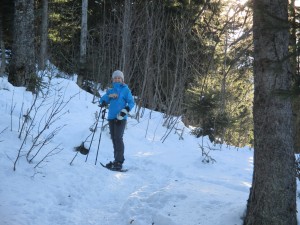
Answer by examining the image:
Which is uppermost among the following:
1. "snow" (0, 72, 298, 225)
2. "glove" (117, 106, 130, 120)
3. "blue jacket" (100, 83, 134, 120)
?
"blue jacket" (100, 83, 134, 120)

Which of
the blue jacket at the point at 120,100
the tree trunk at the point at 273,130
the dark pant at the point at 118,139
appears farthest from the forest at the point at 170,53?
the dark pant at the point at 118,139

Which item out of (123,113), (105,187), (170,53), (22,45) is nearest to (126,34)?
(170,53)

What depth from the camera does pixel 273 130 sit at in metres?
3.54

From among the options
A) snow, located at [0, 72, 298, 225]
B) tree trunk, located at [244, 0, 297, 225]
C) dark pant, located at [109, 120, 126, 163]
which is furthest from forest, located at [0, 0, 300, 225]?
dark pant, located at [109, 120, 126, 163]

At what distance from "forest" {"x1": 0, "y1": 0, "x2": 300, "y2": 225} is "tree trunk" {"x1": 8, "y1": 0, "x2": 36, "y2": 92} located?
2cm

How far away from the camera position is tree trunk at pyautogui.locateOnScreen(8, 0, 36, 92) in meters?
8.98

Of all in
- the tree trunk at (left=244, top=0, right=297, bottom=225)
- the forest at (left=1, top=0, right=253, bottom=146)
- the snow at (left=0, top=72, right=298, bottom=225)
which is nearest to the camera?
the tree trunk at (left=244, top=0, right=297, bottom=225)

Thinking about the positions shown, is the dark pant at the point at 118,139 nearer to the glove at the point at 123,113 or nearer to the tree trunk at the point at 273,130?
the glove at the point at 123,113

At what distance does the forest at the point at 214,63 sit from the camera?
3.52 meters

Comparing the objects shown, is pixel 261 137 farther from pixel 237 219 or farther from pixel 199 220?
pixel 199 220

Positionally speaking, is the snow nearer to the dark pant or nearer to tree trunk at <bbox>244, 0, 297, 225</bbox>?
the dark pant

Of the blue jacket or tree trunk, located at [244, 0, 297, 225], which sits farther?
the blue jacket

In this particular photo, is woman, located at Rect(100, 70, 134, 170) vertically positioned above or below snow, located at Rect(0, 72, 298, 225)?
above

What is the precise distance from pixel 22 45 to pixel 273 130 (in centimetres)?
738
